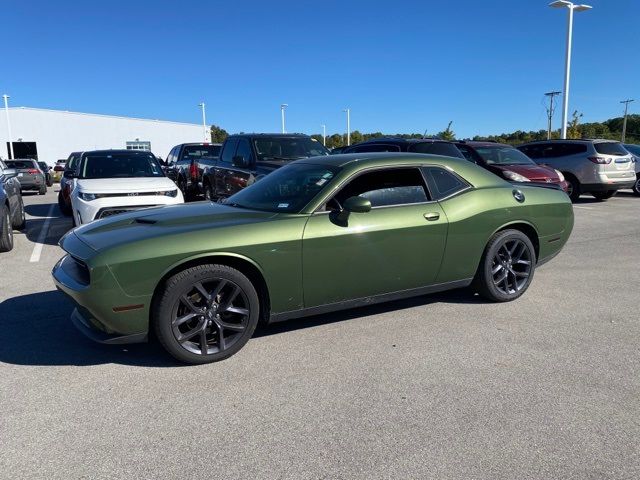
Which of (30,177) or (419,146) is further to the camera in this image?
(30,177)

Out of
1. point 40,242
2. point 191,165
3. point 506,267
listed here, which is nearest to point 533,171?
point 506,267

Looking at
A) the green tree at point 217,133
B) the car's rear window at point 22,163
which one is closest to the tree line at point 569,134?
the green tree at point 217,133

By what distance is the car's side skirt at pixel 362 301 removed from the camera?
398 cm

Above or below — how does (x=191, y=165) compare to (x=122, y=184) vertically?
above

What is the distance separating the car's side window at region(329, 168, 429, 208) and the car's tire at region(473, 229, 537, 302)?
92cm

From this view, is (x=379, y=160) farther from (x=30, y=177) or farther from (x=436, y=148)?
→ (x=30, y=177)

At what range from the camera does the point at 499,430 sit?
286 cm

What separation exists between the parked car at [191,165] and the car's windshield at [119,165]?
4.39ft

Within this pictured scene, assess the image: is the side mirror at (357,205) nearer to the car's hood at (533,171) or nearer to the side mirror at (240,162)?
the side mirror at (240,162)

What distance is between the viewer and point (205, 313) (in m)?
3.65

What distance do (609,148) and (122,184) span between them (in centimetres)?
1232

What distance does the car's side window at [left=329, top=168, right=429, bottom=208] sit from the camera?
169 inches

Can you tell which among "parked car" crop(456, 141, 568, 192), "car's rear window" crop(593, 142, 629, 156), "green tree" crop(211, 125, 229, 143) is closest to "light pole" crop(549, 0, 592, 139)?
"car's rear window" crop(593, 142, 629, 156)

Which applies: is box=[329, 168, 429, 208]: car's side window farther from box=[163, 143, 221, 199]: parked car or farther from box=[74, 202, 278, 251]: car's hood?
box=[163, 143, 221, 199]: parked car
